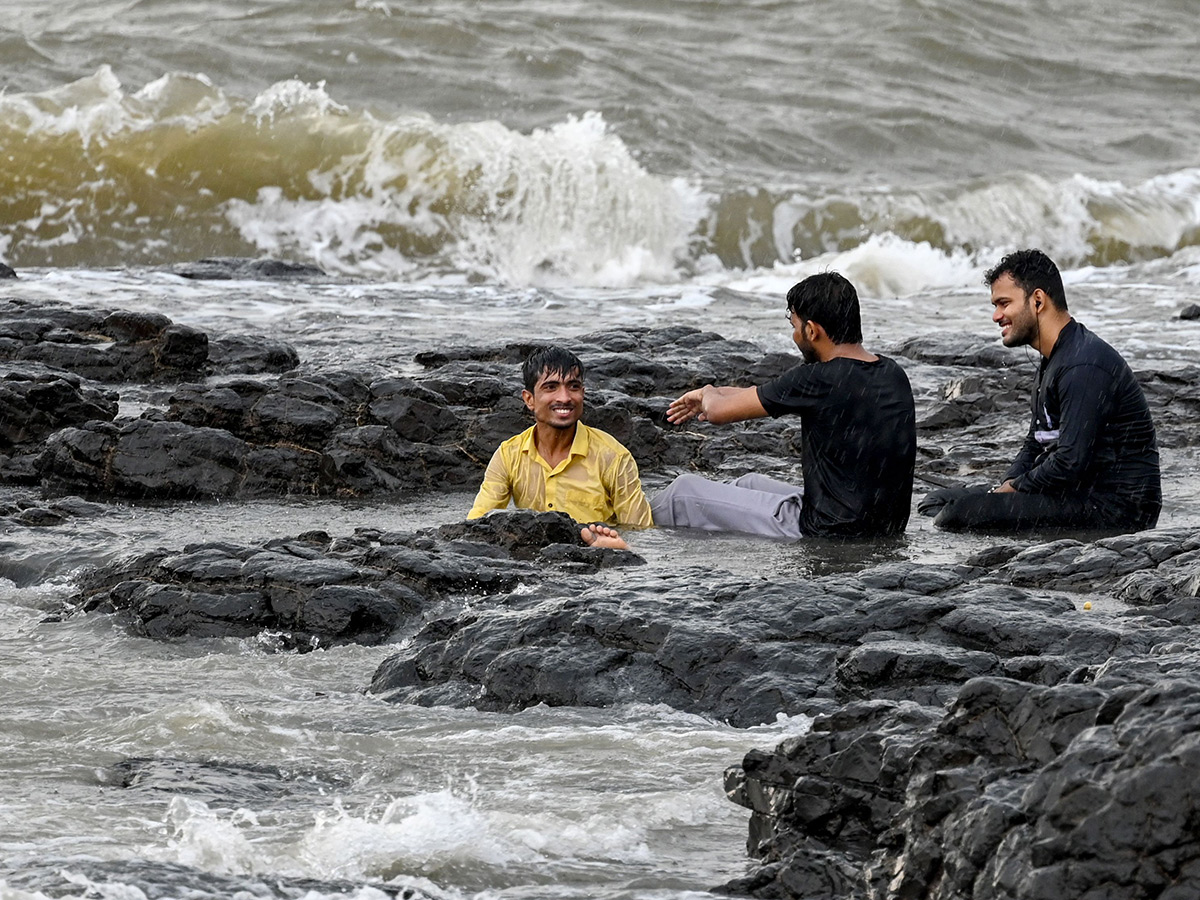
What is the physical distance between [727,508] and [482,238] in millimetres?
15661

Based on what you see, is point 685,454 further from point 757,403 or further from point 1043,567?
point 1043,567

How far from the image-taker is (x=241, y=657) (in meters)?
5.76

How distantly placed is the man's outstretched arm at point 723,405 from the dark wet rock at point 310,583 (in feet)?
2.92

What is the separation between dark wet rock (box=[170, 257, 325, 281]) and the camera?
17.2 m

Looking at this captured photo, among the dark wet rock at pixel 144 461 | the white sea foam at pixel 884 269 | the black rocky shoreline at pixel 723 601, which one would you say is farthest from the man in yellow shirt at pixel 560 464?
the white sea foam at pixel 884 269

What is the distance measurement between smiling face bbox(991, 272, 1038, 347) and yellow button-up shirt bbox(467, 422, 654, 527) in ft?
6.81

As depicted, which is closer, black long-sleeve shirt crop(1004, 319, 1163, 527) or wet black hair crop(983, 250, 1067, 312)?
black long-sleeve shirt crop(1004, 319, 1163, 527)

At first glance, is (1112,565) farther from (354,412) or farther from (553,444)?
(354,412)

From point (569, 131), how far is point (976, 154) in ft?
25.5

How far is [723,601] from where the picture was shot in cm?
550

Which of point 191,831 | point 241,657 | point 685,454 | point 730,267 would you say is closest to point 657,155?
point 730,267

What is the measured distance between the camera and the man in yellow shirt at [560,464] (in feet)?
25.6

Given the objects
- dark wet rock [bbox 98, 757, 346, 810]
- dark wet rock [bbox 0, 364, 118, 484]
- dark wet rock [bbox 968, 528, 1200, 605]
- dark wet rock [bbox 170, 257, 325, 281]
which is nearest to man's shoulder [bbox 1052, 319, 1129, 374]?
dark wet rock [bbox 968, 528, 1200, 605]

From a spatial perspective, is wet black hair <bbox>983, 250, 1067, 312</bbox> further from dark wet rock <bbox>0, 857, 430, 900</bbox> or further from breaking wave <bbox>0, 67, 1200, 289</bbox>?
breaking wave <bbox>0, 67, 1200, 289</bbox>
